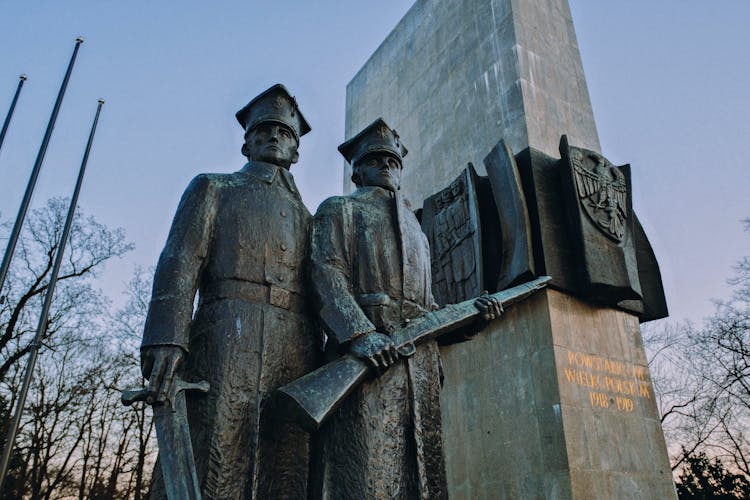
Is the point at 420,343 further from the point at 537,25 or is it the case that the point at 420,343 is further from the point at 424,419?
the point at 537,25

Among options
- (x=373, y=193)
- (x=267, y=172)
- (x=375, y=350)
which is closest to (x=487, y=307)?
(x=375, y=350)

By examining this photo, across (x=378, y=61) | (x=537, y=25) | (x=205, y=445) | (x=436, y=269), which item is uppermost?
(x=378, y=61)

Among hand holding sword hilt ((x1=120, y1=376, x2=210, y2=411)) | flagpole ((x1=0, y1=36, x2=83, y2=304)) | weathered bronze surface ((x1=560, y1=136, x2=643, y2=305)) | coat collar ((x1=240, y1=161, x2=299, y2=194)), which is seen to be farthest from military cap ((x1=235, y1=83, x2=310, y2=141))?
flagpole ((x1=0, y1=36, x2=83, y2=304))

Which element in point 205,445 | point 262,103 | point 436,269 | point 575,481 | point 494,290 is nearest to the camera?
point 205,445

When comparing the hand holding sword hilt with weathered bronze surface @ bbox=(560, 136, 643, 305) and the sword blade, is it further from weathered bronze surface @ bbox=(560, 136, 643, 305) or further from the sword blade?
weathered bronze surface @ bbox=(560, 136, 643, 305)

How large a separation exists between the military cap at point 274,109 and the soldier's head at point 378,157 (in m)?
0.50

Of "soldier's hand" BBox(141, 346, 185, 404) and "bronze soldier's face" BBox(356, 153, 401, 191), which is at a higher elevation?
"bronze soldier's face" BBox(356, 153, 401, 191)

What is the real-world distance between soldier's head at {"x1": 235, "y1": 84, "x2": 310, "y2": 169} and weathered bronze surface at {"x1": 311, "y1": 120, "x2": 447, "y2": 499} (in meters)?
0.45

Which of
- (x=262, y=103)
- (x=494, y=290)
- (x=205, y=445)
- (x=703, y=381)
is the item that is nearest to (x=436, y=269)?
(x=494, y=290)

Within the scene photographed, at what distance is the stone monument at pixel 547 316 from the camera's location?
19.3 ft

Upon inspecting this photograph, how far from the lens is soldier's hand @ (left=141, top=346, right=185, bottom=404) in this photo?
2.63 metres

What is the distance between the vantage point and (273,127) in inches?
149

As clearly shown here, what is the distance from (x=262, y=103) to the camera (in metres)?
3.81

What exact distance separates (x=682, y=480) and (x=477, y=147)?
1965 cm
